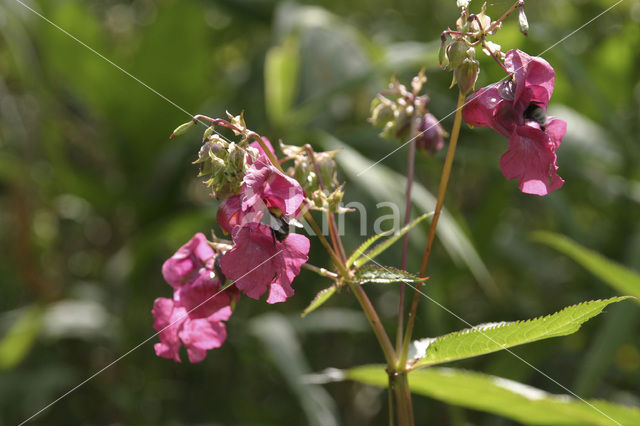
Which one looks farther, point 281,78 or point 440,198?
point 281,78

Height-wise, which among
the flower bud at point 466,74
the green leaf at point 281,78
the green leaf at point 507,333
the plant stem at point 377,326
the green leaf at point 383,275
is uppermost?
the green leaf at point 281,78

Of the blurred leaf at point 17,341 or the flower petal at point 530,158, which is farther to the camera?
the blurred leaf at point 17,341

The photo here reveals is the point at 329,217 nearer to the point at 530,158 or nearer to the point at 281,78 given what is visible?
the point at 530,158

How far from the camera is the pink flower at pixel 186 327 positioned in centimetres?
56

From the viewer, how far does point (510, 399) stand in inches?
27.1

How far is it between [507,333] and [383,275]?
0.36ft

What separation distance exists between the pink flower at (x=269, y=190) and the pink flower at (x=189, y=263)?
3.8 inches

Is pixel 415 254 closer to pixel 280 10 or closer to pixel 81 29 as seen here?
pixel 280 10

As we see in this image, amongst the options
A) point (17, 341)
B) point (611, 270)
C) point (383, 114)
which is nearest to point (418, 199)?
point (611, 270)

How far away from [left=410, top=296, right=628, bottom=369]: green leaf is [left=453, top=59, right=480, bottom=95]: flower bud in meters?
0.19

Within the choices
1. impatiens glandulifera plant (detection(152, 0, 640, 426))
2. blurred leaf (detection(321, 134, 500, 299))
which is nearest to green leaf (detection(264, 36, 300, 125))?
blurred leaf (detection(321, 134, 500, 299))

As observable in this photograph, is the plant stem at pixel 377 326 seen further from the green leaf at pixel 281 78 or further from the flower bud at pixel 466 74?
the green leaf at pixel 281 78

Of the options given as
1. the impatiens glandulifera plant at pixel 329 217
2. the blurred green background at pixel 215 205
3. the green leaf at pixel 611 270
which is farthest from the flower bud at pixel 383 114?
the blurred green background at pixel 215 205

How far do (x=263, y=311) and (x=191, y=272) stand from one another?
3.62 ft
